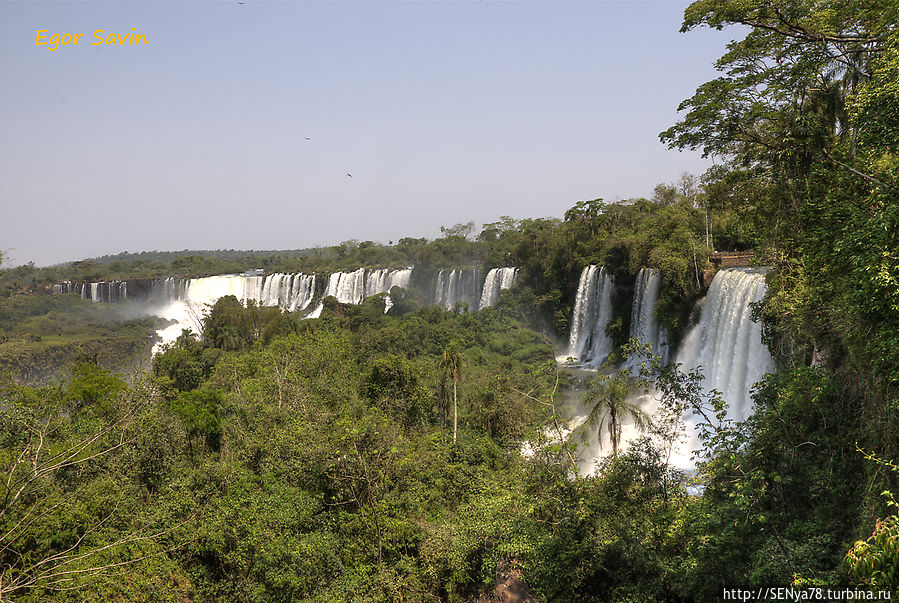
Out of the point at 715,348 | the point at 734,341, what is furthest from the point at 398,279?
the point at 734,341

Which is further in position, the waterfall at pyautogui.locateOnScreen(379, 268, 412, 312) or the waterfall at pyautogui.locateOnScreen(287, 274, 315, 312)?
the waterfall at pyautogui.locateOnScreen(287, 274, 315, 312)

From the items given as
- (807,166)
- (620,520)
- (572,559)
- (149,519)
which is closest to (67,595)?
(149,519)

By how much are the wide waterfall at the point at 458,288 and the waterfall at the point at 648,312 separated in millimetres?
21250

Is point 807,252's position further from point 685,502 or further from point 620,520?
point 620,520

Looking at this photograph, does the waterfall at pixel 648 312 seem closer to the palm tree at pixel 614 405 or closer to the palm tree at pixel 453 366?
the palm tree at pixel 453 366

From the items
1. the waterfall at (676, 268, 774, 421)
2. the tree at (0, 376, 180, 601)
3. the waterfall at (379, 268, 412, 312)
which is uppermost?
the waterfall at (379, 268, 412, 312)

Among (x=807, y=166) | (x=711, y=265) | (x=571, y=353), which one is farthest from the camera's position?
(x=571, y=353)

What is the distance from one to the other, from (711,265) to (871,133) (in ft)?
62.3

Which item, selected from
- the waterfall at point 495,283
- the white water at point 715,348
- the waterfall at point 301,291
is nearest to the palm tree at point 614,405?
the white water at point 715,348

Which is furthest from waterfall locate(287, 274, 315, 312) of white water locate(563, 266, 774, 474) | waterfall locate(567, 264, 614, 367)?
white water locate(563, 266, 774, 474)

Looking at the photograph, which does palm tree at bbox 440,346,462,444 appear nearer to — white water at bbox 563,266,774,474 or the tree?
white water at bbox 563,266,774,474

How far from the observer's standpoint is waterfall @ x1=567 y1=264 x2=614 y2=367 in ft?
105

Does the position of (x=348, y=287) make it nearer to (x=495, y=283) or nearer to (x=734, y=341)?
(x=495, y=283)

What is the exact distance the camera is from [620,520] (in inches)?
363
